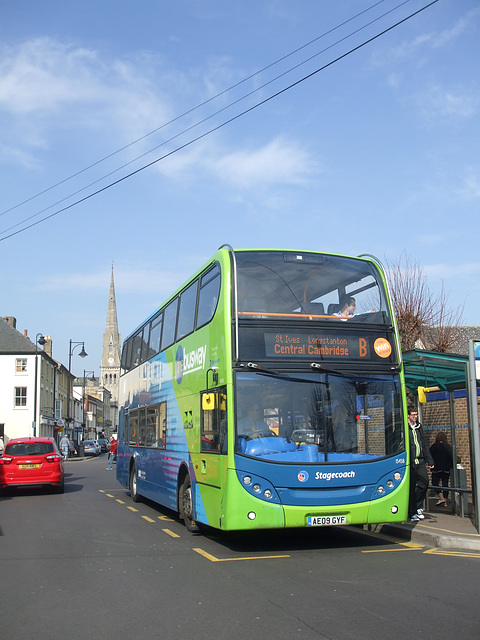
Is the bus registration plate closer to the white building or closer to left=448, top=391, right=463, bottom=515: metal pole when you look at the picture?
left=448, top=391, right=463, bottom=515: metal pole

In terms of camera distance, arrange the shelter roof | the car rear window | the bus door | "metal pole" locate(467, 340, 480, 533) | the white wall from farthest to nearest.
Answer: the white wall < the car rear window < the shelter roof < "metal pole" locate(467, 340, 480, 533) < the bus door

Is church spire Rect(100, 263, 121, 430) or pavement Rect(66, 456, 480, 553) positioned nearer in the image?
pavement Rect(66, 456, 480, 553)

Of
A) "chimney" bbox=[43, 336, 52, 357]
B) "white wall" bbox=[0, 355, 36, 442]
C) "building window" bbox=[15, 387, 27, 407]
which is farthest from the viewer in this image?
"chimney" bbox=[43, 336, 52, 357]

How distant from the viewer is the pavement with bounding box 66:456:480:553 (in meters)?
9.45

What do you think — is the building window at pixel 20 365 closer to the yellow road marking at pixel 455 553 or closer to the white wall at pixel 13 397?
the white wall at pixel 13 397

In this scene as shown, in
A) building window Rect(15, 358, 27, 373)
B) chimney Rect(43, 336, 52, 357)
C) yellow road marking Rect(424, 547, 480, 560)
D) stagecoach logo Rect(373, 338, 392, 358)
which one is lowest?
yellow road marking Rect(424, 547, 480, 560)

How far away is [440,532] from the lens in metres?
10.0

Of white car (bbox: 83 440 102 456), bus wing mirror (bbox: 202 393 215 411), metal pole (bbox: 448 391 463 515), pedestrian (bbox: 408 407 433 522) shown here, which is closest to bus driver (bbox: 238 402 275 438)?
bus wing mirror (bbox: 202 393 215 411)

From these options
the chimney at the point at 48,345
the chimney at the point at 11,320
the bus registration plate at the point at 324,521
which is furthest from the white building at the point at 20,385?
the bus registration plate at the point at 324,521

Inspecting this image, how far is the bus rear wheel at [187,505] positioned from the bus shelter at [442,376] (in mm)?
3982

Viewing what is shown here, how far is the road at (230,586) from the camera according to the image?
5.60 meters

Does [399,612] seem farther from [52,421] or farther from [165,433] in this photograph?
[52,421]

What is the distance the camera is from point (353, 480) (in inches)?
356

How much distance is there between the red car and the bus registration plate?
12.5 metres
